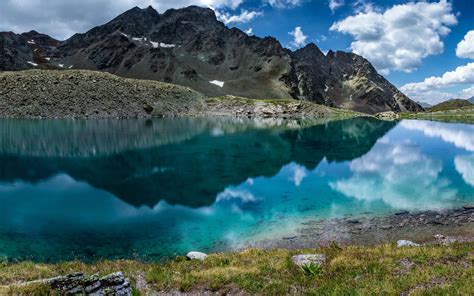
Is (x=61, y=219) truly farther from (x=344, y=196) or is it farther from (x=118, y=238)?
(x=344, y=196)

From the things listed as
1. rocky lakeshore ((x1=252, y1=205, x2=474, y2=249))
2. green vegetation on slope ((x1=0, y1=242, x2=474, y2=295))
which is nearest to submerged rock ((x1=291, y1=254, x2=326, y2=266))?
green vegetation on slope ((x1=0, y1=242, x2=474, y2=295))

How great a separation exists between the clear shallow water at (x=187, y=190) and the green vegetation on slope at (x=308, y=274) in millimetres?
7476

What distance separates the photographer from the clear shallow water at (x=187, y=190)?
98.0ft

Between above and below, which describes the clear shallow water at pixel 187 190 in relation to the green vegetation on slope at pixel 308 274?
below

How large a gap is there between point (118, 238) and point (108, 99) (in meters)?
163

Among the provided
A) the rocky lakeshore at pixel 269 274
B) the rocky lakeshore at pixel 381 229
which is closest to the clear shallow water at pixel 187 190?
the rocky lakeshore at pixel 381 229

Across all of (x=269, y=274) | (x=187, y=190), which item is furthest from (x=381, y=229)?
(x=187, y=190)

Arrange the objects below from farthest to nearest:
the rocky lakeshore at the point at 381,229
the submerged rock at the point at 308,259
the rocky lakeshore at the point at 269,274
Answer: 1. the rocky lakeshore at the point at 381,229
2. the submerged rock at the point at 308,259
3. the rocky lakeshore at the point at 269,274

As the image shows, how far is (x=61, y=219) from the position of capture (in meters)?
34.1

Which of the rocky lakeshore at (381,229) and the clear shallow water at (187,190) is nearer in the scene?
the rocky lakeshore at (381,229)

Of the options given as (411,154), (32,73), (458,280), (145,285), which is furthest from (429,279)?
(32,73)

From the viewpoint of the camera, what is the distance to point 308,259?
1911 cm

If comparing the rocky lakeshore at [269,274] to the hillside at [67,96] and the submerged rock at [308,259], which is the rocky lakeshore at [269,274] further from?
the hillside at [67,96]

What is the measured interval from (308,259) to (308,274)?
7.00ft
